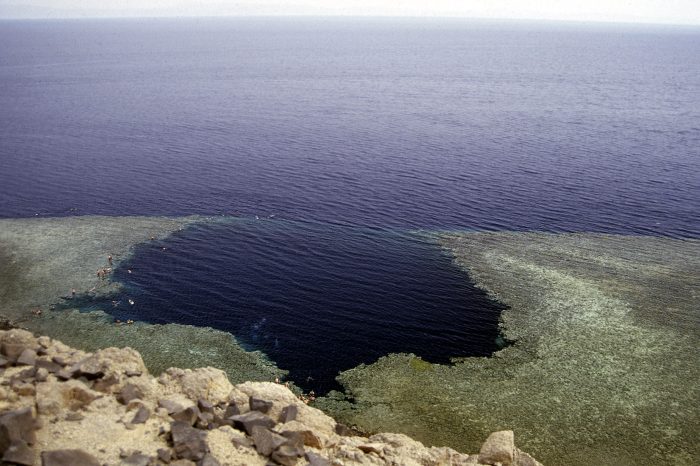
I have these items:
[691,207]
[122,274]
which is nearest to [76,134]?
[122,274]

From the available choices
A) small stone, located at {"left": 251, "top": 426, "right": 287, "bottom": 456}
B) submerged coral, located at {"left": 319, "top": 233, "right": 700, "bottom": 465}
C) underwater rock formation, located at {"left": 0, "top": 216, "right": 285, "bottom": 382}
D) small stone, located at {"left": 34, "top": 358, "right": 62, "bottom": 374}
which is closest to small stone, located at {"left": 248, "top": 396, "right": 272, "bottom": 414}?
small stone, located at {"left": 251, "top": 426, "right": 287, "bottom": 456}

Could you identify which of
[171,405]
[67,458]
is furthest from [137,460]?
[171,405]

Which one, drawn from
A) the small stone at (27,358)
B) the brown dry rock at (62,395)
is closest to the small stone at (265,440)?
the brown dry rock at (62,395)

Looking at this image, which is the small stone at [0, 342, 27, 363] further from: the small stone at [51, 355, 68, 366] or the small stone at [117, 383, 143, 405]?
the small stone at [117, 383, 143, 405]

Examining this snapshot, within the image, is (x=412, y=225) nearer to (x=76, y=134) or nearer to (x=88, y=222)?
(x=88, y=222)

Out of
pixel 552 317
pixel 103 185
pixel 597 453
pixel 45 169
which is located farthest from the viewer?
pixel 45 169

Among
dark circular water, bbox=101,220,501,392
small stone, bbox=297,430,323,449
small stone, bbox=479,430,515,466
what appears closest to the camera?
small stone, bbox=297,430,323,449

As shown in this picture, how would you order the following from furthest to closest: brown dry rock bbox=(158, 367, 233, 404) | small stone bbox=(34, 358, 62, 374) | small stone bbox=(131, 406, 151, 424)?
brown dry rock bbox=(158, 367, 233, 404) < small stone bbox=(34, 358, 62, 374) < small stone bbox=(131, 406, 151, 424)
